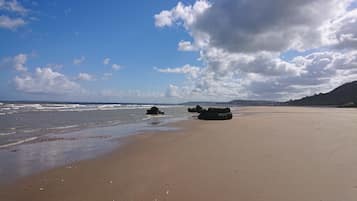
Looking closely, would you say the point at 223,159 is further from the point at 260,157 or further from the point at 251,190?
the point at 251,190

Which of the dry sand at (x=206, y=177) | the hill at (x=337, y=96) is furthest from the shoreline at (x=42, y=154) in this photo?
the hill at (x=337, y=96)

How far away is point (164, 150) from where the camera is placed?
Result: 1180cm

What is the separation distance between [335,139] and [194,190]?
9497 mm

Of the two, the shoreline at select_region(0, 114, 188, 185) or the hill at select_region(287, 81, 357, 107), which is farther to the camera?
the hill at select_region(287, 81, 357, 107)

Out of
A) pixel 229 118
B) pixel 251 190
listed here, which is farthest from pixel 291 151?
pixel 229 118

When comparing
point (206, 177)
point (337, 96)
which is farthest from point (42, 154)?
point (337, 96)

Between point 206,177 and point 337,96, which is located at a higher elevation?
point 337,96

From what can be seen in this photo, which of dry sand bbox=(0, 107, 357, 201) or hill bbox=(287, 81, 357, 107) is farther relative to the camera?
hill bbox=(287, 81, 357, 107)

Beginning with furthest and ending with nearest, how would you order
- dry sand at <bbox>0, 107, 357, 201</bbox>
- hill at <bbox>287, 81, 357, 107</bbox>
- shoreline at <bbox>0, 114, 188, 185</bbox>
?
hill at <bbox>287, 81, 357, 107</bbox>, shoreline at <bbox>0, 114, 188, 185</bbox>, dry sand at <bbox>0, 107, 357, 201</bbox>

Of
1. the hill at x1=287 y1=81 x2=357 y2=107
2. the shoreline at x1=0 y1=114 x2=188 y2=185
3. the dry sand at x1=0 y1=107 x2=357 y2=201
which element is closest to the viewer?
the dry sand at x1=0 y1=107 x2=357 y2=201

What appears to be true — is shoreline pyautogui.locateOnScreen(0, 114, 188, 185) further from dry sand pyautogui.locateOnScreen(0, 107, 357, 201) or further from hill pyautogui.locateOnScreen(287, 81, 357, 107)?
hill pyautogui.locateOnScreen(287, 81, 357, 107)

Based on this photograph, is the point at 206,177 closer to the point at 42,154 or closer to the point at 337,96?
the point at 42,154

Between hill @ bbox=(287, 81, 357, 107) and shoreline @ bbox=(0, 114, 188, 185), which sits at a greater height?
hill @ bbox=(287, 81, 357, 107)

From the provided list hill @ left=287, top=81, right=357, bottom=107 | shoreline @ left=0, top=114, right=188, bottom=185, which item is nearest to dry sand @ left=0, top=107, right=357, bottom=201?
shoreline @ left=0, top=114, right=188, bottom=185
